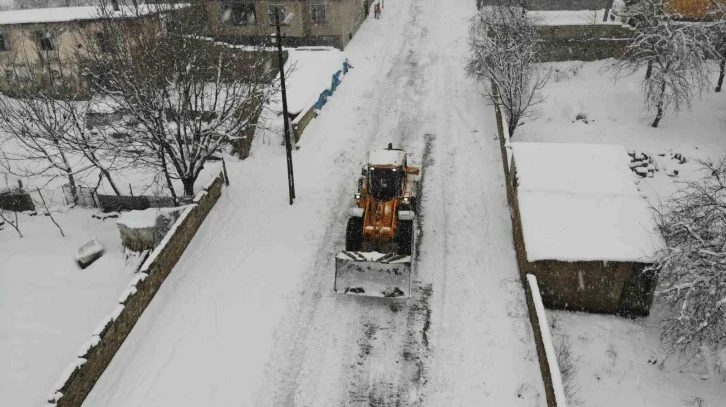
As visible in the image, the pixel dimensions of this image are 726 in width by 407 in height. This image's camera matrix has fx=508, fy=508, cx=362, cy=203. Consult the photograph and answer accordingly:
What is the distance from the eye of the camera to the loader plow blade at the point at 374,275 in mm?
12023

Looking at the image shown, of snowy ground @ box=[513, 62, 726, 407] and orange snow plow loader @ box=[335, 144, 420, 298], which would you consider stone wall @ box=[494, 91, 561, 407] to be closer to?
snowy ground @ box=[513, 62, 726, 407]

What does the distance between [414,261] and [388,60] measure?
18426 mm

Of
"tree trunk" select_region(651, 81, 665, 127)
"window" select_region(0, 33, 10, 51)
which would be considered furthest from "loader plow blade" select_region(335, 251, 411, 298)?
"window" select_region(0, 33, 10, 51)

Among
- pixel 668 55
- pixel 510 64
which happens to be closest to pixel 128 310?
pixel 510 64

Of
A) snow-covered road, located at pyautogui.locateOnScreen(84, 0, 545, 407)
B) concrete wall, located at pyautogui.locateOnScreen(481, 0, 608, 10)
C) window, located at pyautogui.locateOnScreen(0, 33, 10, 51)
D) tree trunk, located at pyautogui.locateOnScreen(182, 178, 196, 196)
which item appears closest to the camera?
snow-covered road, located at pyautogui.locateOnScreen(84, 0, 545, 407)

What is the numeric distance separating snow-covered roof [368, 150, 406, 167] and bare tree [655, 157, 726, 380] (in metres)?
6.64

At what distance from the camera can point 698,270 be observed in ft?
35.4

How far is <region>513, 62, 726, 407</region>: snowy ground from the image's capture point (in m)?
11.1

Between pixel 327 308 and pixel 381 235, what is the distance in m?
2.28

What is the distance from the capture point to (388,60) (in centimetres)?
2953

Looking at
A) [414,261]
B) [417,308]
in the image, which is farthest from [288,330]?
[414,261]

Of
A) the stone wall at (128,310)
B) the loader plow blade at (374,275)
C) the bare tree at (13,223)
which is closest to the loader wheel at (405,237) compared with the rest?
the loader plow blade at (374,275)

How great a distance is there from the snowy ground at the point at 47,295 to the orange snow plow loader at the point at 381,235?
647 cm

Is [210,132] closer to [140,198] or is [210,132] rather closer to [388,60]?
[140,198]
